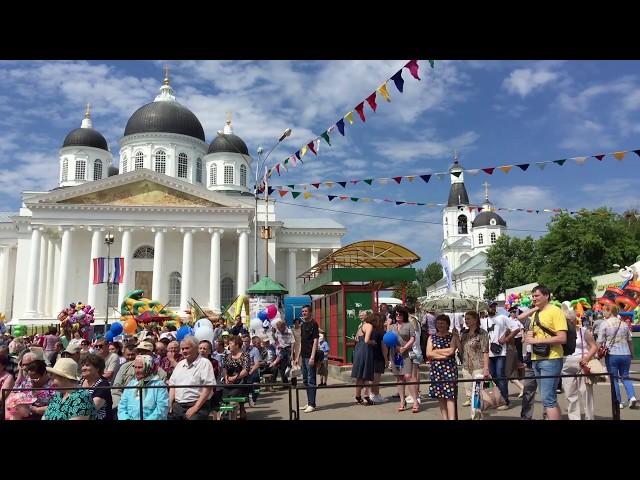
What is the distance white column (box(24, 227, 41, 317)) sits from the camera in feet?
135

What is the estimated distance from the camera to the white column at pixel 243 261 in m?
43.8

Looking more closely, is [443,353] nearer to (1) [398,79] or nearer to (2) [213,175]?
(1) [398,79]

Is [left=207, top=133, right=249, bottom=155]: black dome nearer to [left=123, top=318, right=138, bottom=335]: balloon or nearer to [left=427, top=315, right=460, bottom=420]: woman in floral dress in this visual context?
[left=123, top=318, right=138, bottom=335]: balloon

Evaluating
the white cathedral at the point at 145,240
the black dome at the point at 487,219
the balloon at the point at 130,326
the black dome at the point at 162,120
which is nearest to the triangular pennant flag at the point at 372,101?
the balloon at the point at 130,326

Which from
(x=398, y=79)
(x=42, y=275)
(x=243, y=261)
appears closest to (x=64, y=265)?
(x=42, y=275)

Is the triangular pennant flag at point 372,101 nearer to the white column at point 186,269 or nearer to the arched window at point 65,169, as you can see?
the white column at point 186,269

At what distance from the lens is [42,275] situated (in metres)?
43.2

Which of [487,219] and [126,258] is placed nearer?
[126,258]

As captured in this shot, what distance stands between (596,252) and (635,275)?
887 inches

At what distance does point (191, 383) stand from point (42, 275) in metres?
41.6

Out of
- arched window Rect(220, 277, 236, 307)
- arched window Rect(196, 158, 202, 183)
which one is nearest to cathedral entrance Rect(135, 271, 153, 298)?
arched window Rect(220, 277, 236, 307)

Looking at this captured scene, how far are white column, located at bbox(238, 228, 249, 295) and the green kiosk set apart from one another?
2551 centimetres

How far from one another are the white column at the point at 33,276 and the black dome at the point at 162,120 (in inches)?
586
